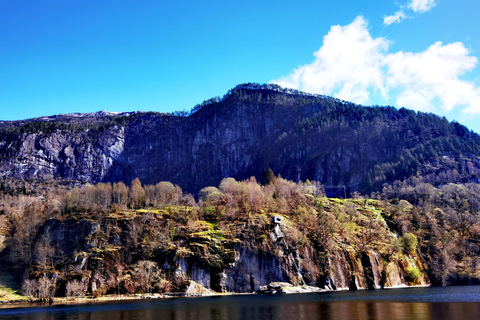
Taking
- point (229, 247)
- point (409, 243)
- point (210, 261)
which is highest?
point (229, 247)

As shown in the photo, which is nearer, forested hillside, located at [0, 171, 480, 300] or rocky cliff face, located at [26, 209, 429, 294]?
forested hillside, located at [0, 171, 480, 300]

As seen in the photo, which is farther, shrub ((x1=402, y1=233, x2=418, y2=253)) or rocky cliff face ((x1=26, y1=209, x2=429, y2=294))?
shrub ((x1=402, y1=233, x2=418, y2=253))

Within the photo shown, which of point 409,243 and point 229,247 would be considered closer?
point 229,247

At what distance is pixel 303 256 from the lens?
4759 inches

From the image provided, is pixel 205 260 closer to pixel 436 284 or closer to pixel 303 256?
pixel 303 256

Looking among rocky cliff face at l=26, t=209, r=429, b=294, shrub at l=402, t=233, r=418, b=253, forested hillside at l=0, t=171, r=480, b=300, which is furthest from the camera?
shrub at l=402, t=233, r=418, b=253

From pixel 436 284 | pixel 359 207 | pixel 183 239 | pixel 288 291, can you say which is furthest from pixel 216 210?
pixel 436 284

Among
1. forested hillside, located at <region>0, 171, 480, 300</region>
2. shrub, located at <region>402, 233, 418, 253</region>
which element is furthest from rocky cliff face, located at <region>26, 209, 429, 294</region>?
shrub, located at <region>402, 233, 418, 253</region>

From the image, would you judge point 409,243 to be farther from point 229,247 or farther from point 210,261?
point 210,261

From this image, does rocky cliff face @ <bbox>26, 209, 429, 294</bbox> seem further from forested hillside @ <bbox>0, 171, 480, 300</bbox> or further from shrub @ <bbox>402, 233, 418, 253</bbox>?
shrub @ <bbox>402, 233, 418, 253</bbox>

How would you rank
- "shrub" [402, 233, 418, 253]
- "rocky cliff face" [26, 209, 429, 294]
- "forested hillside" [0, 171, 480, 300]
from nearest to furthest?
"forested hillside" [0, 171, 480, 300]
"rocky cliff face" [26, 209, 429, 294]
"shrub" [402, 233, 418, 253]

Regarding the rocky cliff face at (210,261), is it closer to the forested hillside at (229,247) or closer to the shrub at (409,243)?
the forested hillside at (229,247)

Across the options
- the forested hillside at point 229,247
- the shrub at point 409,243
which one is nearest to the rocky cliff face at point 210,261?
the forested hillside at point 229,247

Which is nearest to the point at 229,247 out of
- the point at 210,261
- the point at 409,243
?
the point at 210,261
